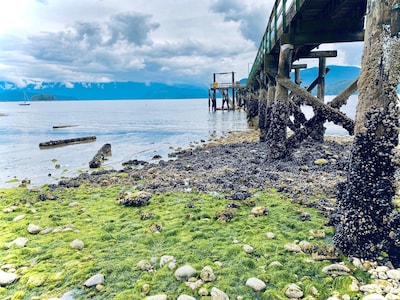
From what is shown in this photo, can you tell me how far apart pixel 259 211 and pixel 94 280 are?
11.9 ft

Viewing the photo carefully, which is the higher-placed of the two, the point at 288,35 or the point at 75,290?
the point at 288,35

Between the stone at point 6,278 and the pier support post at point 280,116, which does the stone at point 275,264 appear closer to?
the stone at point 6,278

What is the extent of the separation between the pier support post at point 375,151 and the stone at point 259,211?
2033mm

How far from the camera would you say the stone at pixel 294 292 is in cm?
382

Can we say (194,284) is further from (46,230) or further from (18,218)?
(18,218)

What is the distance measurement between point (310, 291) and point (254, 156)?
9.91 metres

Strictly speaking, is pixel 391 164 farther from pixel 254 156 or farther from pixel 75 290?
pixel 254 156

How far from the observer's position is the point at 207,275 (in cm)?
425

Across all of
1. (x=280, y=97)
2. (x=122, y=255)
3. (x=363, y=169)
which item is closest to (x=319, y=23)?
(x=280, y=97)

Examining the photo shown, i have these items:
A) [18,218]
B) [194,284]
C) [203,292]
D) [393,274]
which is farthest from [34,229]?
[393,274]

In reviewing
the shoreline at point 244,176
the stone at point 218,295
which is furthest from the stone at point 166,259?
the shoreline at point 244,176

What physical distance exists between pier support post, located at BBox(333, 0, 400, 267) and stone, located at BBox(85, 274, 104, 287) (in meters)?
3.52

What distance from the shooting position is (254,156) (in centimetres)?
1362

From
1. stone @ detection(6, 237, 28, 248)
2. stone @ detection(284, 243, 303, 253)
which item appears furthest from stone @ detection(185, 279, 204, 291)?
stone @ detection(6, 237, 28, 248)
